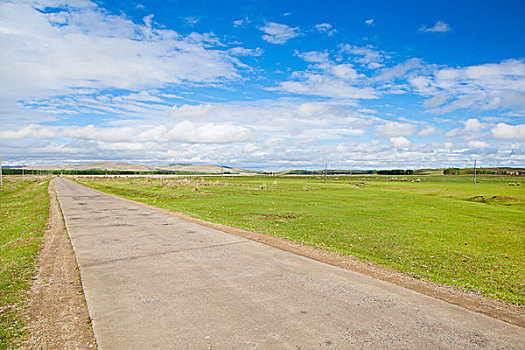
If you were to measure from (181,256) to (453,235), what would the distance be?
1112cm

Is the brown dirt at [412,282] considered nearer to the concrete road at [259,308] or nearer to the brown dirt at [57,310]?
the concrete road at [259,308]

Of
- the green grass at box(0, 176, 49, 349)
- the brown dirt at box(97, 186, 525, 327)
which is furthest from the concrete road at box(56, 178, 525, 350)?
the green grass at box(0, 176, 49, 349)

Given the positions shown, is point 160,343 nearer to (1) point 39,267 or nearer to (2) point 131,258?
(2) point 131,258

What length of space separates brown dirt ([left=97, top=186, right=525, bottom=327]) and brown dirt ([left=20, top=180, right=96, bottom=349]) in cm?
572

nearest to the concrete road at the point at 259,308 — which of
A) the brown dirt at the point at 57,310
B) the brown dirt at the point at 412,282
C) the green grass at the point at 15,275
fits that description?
the brown dirt at the point at 57,310

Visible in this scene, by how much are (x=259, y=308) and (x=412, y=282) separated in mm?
3770

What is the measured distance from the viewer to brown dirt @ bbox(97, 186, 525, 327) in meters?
5.51

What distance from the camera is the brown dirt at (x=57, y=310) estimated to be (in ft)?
14.4

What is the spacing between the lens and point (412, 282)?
707 cm

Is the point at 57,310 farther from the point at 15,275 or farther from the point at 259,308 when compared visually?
the point at 259,308

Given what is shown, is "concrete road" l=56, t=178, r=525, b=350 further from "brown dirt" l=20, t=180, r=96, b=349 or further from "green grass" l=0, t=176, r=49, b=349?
"green grass" l=0, t=176, r=49, b=349

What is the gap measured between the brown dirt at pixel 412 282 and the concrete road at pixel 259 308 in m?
0.36

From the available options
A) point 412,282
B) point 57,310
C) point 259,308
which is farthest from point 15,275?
point 412,282

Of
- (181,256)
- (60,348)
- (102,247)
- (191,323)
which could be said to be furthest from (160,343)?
(102,247)
